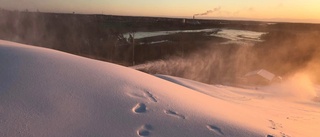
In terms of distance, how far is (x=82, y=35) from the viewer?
3841 cm

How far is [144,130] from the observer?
12.3 ft

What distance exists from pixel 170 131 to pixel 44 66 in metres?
2.16

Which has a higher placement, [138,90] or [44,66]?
[44,66]

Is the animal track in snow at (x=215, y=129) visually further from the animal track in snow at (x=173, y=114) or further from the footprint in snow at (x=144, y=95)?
the footprint in snow at (x=144, y=95)

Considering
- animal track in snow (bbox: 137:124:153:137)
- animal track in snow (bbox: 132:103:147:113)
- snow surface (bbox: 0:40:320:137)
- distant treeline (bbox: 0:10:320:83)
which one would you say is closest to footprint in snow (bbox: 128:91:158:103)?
snow surface (bbox: 0:40:320:137)

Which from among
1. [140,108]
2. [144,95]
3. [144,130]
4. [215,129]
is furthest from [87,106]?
[215,129]

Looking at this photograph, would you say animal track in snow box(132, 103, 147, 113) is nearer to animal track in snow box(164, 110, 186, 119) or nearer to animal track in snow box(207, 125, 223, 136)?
animal track in snow box(164, 110, 186, 119)

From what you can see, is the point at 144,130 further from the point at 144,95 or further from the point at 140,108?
the point at 144,95

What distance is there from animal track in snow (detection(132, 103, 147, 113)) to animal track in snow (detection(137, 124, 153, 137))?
1.20 ft

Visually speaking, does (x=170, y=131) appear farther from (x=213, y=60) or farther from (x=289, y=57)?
(x=289, y=57)

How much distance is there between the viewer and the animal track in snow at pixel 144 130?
366 cm

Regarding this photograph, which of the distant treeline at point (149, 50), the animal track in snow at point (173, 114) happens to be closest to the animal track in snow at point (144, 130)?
the animal track in snow at point (173, 114)

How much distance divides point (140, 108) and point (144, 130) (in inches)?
22.6

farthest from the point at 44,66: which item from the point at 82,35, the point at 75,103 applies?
the point at 82,35
